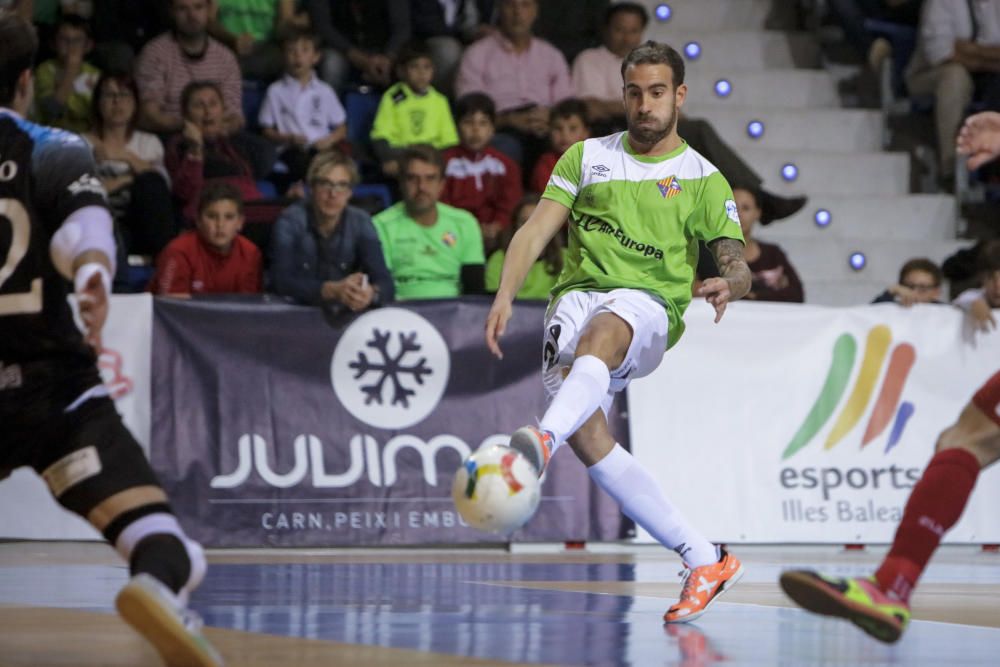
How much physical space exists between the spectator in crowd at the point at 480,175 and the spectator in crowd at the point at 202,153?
1491 millimetres

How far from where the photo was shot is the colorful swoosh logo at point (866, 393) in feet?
Result: 34.3

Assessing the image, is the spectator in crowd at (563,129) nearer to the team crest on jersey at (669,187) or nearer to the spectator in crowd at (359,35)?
the spectator in crowd at (359,35)

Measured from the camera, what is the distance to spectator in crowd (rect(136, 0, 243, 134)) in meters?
12.6

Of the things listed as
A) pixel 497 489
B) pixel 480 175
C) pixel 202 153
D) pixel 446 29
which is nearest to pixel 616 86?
pixel 446 29

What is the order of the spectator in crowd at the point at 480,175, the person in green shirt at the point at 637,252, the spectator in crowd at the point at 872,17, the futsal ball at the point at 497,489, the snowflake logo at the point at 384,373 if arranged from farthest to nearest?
the spectator in crowd at the point at 872,17, the spectator in crowd at the point at 480,175, the snowflake logo at the point at 384,373, the person in green shirt at the point at 637,252, the futsal ball at the point at 497,489

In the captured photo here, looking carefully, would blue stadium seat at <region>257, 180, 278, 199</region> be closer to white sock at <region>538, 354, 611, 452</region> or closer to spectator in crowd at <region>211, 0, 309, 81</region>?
spectator in crowd at <region>211, 0, 309, 81</region>

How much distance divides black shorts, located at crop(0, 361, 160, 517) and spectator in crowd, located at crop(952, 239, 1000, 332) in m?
7.53

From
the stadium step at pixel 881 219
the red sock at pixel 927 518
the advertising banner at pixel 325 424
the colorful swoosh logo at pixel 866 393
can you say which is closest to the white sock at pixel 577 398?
the red sock at pixel 927 518

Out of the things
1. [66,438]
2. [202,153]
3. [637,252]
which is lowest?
[66,438]

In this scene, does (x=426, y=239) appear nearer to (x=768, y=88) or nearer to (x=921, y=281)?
(x=921, y=281)

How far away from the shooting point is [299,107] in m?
12.8

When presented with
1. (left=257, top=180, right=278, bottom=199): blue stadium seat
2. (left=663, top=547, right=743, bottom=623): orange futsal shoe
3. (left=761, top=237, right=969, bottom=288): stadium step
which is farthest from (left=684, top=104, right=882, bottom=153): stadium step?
(left=663, top=547, right=743, bottom=623): orange futsal shoe

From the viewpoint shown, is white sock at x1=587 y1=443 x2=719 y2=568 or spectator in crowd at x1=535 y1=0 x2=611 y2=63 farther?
spectator in crowd at x1=535 y1=0 x2=611 y2=63

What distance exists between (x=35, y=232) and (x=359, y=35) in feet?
32.1
